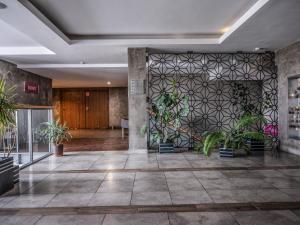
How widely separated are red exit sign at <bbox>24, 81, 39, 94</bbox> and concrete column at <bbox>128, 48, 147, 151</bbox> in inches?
192

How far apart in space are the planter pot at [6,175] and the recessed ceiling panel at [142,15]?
8.48ft

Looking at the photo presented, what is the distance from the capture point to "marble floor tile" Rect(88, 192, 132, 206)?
3.30 metres

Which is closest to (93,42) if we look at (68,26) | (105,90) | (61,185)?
(68,26)

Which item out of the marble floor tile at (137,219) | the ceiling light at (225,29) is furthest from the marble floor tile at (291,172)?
the ceiling light at (225,29)

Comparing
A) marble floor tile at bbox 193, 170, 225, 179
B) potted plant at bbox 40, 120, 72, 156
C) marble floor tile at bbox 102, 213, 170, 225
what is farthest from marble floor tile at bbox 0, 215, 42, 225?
potted plant at bbox 40, 120, 72, 156

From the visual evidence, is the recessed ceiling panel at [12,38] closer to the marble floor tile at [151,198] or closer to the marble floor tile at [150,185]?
the marble floor tile at [150,185]

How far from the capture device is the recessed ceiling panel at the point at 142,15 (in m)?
4.52

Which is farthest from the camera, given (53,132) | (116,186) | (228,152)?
(53,132)

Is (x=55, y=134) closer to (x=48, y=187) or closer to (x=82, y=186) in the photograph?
(x=48, y=187)

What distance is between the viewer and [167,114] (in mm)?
6805

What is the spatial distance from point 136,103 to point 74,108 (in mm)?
10319

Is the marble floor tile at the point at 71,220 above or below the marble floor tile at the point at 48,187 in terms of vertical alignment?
below

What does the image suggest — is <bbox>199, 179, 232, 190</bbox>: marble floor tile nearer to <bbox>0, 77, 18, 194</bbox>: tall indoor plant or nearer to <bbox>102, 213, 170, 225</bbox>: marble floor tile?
<bbox>102, 213, 170, 225</bbox>: marble floor tile

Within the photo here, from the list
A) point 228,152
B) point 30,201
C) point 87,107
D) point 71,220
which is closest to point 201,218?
point 71,220
